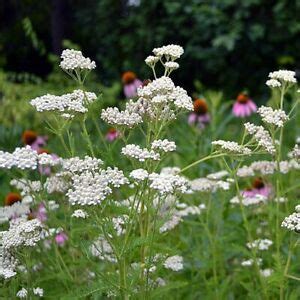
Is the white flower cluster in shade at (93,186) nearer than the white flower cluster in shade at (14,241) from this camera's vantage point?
Yes

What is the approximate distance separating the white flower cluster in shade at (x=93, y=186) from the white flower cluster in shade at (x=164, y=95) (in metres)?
0.21

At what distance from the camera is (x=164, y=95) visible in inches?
68.1

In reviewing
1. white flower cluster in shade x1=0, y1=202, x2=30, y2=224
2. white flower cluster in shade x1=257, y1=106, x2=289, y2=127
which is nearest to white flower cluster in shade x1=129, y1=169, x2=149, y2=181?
white flower cluster in shade x1=257, y1=106, x2=289, y2=127

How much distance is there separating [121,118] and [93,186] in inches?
9.3

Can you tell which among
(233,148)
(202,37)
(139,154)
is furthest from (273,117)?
(202,37)

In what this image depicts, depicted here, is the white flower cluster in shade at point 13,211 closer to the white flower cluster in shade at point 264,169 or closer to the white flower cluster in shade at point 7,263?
the white flower cluster in shade at point 7,263

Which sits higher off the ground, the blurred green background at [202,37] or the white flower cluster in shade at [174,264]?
the blurred green background at [202,37]

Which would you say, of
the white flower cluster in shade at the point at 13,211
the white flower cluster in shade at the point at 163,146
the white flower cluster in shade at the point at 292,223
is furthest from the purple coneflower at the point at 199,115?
the white flower cluster in shade at the point at 163,146

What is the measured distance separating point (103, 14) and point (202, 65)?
146cm

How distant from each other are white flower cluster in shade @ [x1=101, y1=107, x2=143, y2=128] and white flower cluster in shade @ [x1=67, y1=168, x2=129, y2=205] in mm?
152

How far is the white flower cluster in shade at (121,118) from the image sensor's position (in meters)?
1.73

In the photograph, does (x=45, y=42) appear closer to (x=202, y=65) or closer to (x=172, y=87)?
(x=202, y=65)

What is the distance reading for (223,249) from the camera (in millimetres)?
2662

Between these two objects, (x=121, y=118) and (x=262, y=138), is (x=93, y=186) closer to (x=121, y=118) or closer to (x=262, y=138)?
(x=121, y=118)
